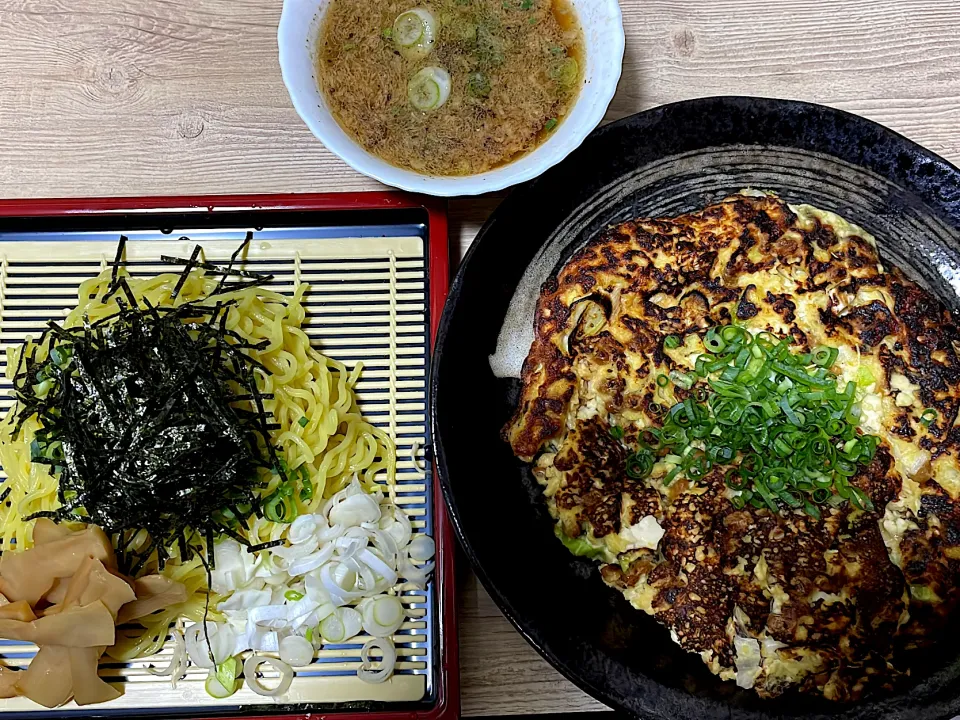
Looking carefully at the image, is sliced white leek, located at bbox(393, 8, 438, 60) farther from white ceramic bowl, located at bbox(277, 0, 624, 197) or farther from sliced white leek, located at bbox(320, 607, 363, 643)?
sliced white leek, located at bbox(320, 607, 363, 643)

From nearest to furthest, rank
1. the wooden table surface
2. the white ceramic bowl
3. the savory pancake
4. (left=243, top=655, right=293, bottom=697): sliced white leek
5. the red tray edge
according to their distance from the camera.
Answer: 1. the savory pancake
2. the white ceramic bowl
3. (left=243, top=655, right=293, bottom=697): sliced white leek
4. the red tray edge
5. the wooden table surface

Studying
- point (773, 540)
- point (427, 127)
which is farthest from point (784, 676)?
point (427, 127)

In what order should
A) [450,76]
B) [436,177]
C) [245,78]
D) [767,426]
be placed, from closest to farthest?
[767,426] → [436,177] → [450,76] → [245,78]

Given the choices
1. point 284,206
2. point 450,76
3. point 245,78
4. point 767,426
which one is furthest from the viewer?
point 245,78

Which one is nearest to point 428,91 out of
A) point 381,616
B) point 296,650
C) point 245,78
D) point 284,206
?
point 284,206

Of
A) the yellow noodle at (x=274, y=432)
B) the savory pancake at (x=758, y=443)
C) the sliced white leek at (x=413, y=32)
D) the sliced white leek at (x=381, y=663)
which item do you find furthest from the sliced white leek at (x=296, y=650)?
the sliced white leek at (x=413, y=32)

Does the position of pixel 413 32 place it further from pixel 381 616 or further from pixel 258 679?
pixel 258 679

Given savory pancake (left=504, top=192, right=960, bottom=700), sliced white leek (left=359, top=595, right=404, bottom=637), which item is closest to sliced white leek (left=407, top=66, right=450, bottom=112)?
savory pancake (left=504, top=192, right=960, bottom=700)

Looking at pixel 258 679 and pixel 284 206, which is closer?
pixel 258 679
